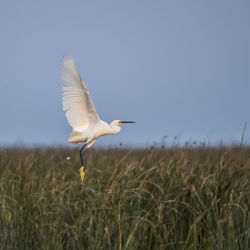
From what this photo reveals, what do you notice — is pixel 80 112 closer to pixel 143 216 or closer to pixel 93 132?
pixel 93 132

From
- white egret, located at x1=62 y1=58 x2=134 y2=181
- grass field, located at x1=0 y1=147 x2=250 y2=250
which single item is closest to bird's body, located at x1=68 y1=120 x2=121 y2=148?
white egret, located at x1=62 y1=58 x2=134 y2=181

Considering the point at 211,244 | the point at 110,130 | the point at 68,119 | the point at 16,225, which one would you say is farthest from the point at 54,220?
the point at 110,130

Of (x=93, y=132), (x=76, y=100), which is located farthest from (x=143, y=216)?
(x=93, y=132)

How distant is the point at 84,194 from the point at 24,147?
8291mm

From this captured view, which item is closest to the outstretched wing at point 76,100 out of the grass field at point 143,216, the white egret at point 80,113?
the white egret at point 80,113

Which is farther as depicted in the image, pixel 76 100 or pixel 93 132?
pixel 76 100

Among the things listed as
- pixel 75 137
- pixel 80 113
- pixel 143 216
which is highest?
pixel 80 113

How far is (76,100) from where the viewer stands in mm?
2699

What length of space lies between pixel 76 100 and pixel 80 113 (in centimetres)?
17

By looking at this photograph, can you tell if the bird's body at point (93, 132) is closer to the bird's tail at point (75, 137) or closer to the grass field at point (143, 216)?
the bird's tail at point (75, 137)

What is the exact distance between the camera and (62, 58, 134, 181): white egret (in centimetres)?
224

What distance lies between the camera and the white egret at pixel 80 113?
88.2 inches

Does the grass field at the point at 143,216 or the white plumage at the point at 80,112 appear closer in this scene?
the white plumage at the point at 80,112

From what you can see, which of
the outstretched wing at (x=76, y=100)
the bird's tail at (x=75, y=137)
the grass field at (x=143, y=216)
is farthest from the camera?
the grass field at (x=143, y=216)
